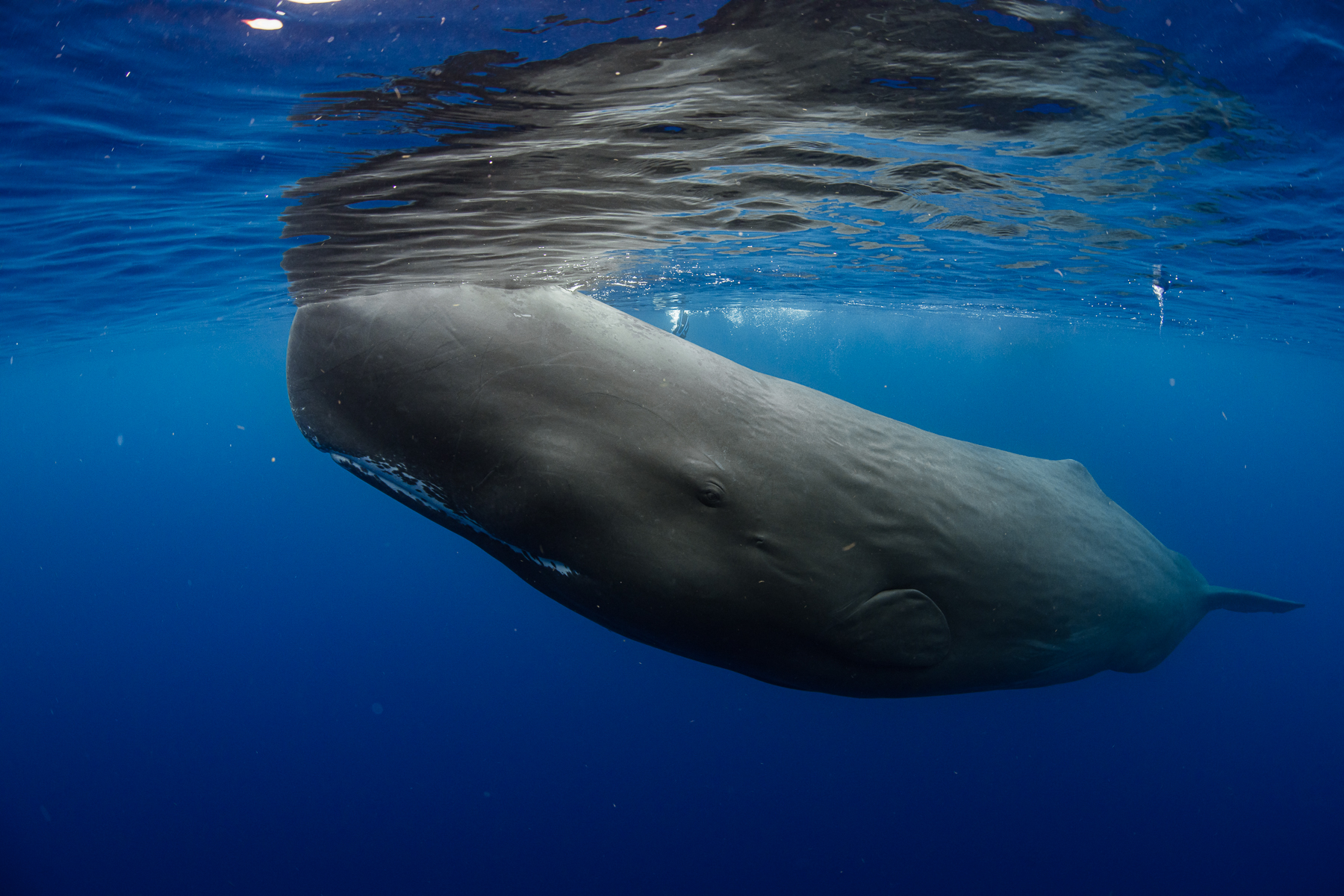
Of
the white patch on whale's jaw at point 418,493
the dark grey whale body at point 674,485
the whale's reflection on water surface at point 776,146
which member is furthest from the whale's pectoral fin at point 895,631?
the whale's reflection on water surface at point 776,146

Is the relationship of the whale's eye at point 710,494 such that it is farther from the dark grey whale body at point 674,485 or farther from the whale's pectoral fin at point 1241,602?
the whale's pectoral fin at point 1241,602

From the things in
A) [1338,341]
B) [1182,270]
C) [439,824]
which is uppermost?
[1182,270]

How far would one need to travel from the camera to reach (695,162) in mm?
6949

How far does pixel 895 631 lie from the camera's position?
3020 mm

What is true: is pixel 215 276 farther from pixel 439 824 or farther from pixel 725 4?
pixel 439 824

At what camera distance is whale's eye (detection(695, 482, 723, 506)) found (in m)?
2.77

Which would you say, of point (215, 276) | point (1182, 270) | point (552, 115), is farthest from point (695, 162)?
point (1182, 270)

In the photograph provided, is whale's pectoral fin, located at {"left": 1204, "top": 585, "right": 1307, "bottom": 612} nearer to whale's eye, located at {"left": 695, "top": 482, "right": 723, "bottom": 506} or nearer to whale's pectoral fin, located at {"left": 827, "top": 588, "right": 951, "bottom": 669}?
whale's pectoral fin, located at {"left": 827, "top": 588, "right": 951, "bottom": 669}

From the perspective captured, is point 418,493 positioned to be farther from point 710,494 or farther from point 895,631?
point 895,631

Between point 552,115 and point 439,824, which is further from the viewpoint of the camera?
point 439,824

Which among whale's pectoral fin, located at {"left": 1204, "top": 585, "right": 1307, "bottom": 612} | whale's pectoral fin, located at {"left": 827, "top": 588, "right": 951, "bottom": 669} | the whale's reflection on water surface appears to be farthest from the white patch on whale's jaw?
whale's pectoral fin, located at {"left": 1204, "top": 585, "right": 1307, "bottom": 612}

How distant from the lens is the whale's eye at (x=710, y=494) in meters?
2.77

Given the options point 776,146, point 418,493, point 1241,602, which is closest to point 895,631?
point 418,493

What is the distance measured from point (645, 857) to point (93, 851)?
23.7 metres
